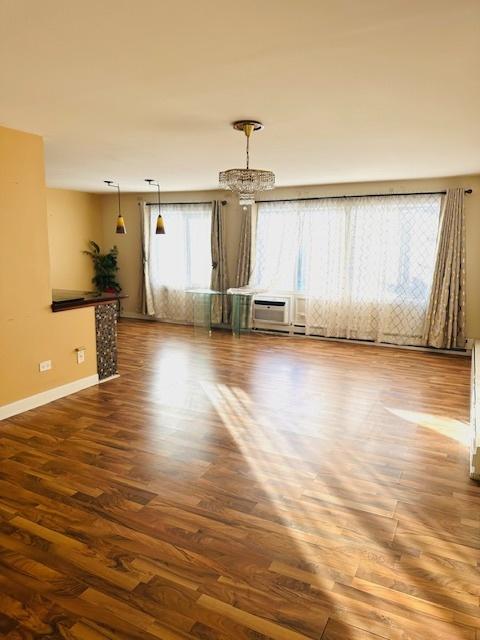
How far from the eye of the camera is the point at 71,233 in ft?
26.8

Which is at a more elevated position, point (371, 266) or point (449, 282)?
point (371, 266)

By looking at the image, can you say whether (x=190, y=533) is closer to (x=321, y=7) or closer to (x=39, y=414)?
(x=39, y=414)

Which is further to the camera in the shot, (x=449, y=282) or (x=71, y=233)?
(x=71, y=233)

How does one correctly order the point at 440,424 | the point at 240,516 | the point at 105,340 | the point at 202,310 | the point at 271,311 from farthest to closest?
1. the point at 202,310
2. the point at 271,311
3. the point at 105,340
4. the point at 440,424
5. the point at 240,516

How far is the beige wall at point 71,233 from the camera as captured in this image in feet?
25.6

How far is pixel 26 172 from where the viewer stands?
3.76 metres

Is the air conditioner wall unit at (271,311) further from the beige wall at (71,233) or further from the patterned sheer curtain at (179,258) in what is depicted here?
the beige wall at (71,233)

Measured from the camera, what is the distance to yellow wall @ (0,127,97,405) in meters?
3.65

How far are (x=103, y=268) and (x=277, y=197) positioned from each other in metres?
3.83

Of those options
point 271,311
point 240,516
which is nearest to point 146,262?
point 271,311

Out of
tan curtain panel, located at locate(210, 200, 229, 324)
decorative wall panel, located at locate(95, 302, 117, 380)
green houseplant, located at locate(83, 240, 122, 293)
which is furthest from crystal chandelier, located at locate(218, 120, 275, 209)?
green houseplant, located at locate(83, 240, 122, 293)

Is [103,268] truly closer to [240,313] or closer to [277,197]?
[240,313]

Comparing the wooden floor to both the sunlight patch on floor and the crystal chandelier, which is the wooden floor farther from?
the crystal chandelier

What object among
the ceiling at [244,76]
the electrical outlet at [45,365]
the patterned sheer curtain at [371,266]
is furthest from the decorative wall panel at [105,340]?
the patterned sheer curtain at [371,266]
